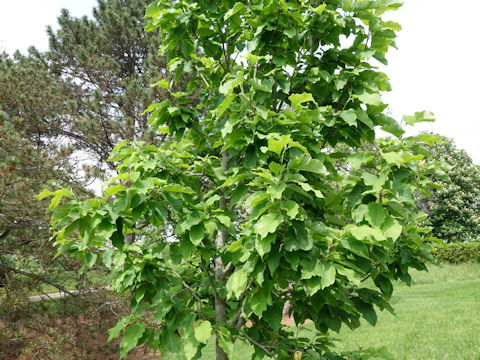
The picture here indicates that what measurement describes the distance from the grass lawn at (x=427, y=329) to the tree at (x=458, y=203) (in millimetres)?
18010

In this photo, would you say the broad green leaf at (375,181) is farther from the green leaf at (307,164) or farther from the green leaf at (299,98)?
the green leaf at (299,98)

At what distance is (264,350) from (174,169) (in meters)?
1.41

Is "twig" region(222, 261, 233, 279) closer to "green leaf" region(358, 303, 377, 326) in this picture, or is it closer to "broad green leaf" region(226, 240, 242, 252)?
"broad green leaf" region(226, 240, 242, 252)

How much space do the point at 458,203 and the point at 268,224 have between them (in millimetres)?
30682

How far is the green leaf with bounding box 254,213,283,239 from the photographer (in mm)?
1647

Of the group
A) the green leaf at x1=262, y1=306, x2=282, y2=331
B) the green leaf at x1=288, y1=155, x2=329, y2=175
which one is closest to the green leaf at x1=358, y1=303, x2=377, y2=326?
the green leaf at x1=262, y1=306, x2=282, y2=331

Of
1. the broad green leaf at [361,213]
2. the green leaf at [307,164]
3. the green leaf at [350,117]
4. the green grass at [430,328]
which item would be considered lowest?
the green grass at [430,328]

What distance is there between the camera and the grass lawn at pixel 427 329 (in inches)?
208

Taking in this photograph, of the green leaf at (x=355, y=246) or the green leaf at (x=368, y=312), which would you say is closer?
the green leaf at (x=355, y=246)

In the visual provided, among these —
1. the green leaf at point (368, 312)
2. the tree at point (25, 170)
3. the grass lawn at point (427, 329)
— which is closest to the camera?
the green leaf at point (368, 312)

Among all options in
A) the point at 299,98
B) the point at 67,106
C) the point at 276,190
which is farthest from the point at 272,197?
the point at 67,106

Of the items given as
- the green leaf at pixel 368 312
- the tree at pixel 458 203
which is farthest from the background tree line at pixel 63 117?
the tree at pixel 458 203

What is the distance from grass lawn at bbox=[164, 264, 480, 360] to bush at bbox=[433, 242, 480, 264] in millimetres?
5776

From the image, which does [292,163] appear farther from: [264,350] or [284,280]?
[264,350]
